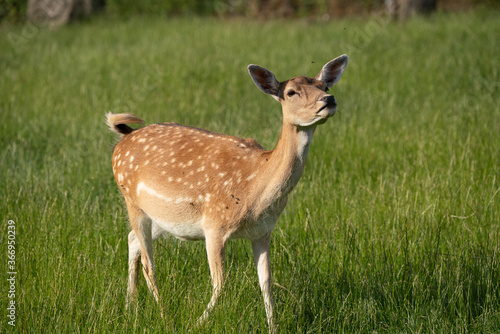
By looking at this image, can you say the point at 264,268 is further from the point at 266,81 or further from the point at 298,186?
the point at 298,186

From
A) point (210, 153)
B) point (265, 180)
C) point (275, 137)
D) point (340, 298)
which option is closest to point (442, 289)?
point (340, 298)

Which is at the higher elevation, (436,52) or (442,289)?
(436,52)

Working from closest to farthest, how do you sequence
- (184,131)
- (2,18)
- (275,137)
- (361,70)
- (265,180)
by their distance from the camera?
(265,180) < (184,131) < (275,137) < (361,70) < (2,18)

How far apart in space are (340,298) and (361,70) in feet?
19.5

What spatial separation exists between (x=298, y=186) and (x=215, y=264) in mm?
2103

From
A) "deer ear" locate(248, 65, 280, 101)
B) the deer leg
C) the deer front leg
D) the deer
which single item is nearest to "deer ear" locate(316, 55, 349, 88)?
the deer

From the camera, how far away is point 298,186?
5641 millimetres

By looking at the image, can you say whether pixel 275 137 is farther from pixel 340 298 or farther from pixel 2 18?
pixel 2 18

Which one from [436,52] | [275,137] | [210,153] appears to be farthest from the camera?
[436,52]

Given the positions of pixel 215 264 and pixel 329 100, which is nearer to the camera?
pixel 329 100

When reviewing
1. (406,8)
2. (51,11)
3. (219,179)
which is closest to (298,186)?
(219,179)

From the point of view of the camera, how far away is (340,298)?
4.08 m

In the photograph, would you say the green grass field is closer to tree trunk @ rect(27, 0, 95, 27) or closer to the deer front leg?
the deer front leg

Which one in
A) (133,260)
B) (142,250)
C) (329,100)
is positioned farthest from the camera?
(133,260)
